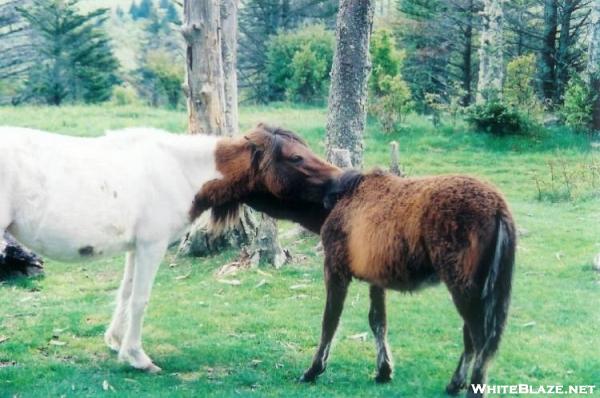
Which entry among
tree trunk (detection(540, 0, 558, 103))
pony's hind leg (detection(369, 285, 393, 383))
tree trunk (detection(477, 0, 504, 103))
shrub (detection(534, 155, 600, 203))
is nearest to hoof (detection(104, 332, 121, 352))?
pony's hind leg (detection(369, 285, 393, 383))

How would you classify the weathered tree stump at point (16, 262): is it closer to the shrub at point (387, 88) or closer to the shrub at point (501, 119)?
the shrub at point (387, 88)

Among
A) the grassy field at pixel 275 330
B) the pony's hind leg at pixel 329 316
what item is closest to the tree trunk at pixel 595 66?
the grassy field at pixel 275 330

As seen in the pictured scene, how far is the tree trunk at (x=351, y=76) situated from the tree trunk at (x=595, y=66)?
897 cm

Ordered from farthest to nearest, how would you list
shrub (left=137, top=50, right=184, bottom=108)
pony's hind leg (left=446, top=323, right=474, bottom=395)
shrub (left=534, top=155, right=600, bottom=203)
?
shrub (left=137, top=50, right=184, bottom=108), shrub (left=534, top=155, right=600, bottom=203), pony's hind leg (left=446, top=323, right=474, bottom=395)

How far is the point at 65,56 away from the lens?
31672 mm

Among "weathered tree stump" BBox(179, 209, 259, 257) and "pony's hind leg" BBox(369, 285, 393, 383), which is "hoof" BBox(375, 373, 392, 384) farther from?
"weathered tree stump" BBox(179, 209, 259, 257)

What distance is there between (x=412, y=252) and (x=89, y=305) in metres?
4.07

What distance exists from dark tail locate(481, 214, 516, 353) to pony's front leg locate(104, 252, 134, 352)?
117 inches

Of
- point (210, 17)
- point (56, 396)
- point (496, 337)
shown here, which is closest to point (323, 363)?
point (496, 337)

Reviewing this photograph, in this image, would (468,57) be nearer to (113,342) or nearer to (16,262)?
(16,262)

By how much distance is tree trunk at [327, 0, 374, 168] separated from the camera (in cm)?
955

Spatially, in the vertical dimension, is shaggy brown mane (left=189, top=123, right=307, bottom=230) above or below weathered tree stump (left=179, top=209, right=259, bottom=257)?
above

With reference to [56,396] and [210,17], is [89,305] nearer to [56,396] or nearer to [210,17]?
[56,396]

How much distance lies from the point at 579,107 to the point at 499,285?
1345 cm
